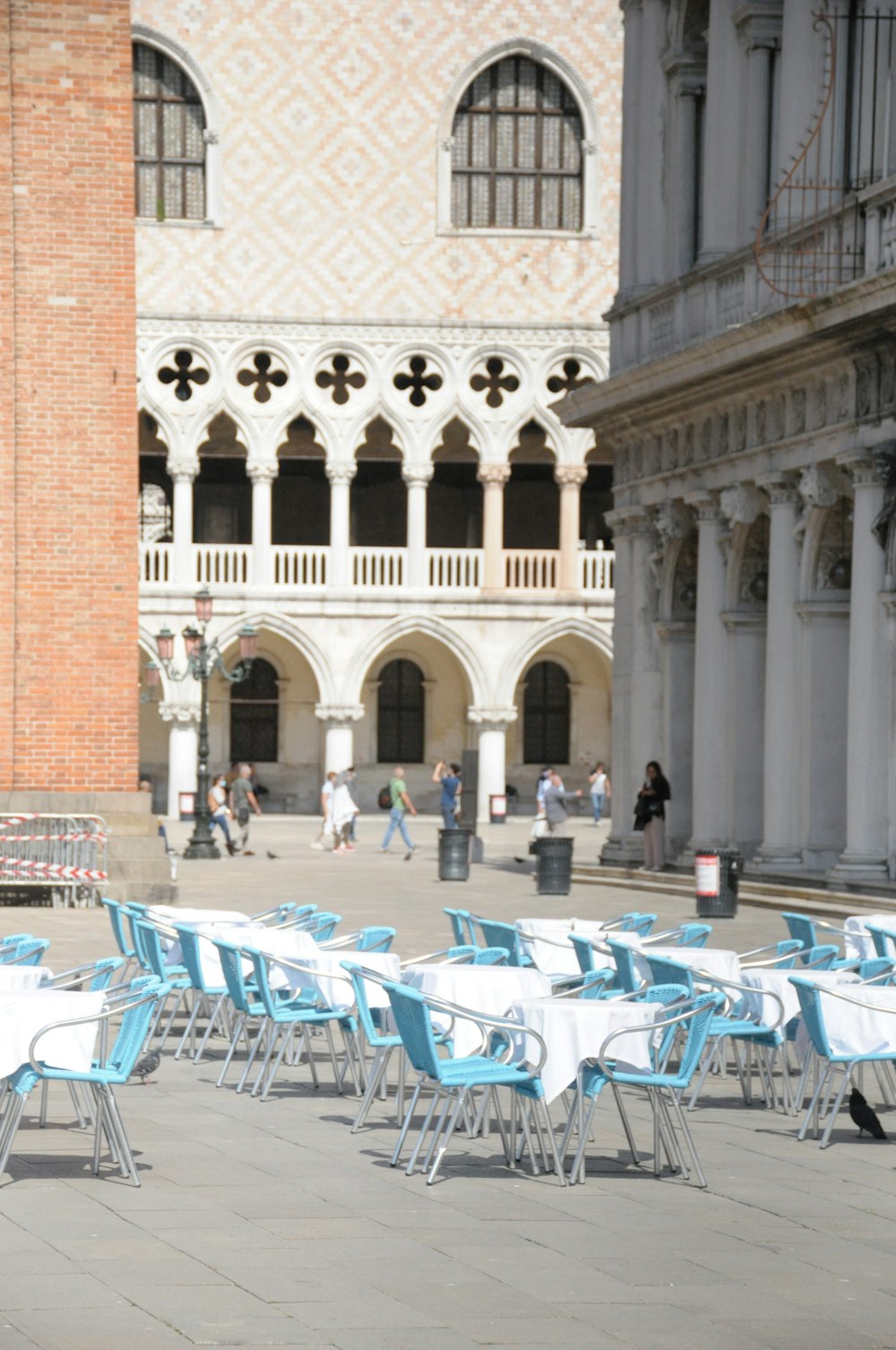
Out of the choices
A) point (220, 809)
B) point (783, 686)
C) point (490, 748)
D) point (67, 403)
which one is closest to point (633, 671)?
point (783, 686)

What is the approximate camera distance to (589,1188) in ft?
30.7

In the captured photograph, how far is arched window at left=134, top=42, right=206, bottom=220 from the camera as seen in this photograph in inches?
2025

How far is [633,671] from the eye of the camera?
97.8 ft

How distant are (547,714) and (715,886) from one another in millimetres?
32502

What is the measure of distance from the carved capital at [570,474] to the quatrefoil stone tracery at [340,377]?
14.5 feet

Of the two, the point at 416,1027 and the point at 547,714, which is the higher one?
the point at 547,714

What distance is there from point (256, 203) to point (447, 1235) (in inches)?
1755

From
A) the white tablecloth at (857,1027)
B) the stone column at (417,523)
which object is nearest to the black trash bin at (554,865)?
the white tablecloth at (857,1027)

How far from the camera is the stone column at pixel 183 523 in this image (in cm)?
5097

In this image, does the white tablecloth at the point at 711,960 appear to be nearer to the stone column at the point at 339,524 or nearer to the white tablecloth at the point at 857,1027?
the white tablecloth at the point at 857,1027

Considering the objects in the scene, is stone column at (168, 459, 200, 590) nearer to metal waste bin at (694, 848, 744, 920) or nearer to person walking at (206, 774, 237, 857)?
person walking at (206, 774, 237, 857)

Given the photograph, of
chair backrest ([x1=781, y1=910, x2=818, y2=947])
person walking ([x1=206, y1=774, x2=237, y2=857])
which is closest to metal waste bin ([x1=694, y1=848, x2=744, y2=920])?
chair backrest ([x1=781, y1=910, x2=818, y2=947])

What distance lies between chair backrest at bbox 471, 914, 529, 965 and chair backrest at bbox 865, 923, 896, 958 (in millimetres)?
2182

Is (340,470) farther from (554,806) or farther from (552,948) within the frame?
(552,948)
